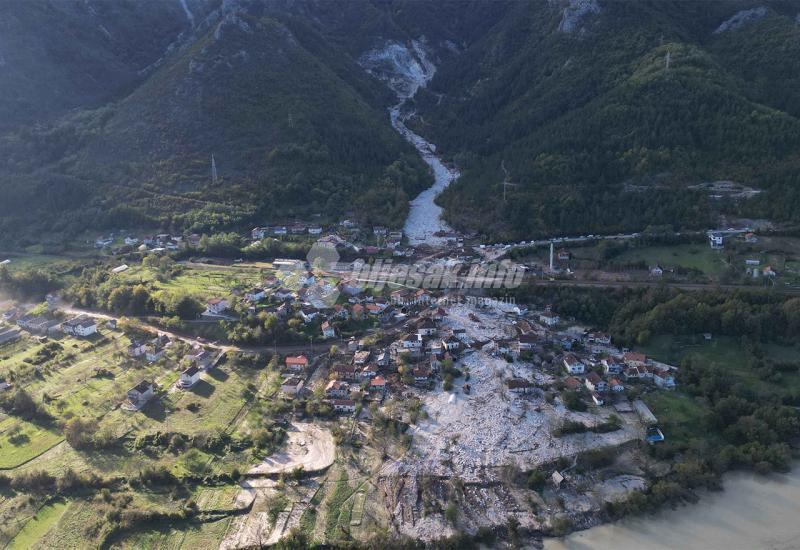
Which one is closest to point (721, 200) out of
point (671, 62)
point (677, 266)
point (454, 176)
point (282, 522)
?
point (677, 266)

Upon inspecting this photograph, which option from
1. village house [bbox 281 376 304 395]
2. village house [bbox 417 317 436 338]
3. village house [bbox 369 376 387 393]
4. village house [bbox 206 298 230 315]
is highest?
village house [bbox 417 317 436 338]

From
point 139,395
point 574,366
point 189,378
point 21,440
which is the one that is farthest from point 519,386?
point 21,440

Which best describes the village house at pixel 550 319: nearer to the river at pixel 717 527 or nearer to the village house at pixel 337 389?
the village house at pixel 337 389

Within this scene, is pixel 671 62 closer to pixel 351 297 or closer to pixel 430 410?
pixel 351 297

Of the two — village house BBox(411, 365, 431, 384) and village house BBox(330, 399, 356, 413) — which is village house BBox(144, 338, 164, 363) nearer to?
village house BBox(330, 399, 356, 413)

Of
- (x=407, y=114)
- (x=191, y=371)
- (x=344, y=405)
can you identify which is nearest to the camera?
(x=344, y=405)

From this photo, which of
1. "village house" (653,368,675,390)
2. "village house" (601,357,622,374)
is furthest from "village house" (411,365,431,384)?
"village house" (653,368,675,390)

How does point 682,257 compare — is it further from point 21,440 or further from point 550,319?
point 21,440
